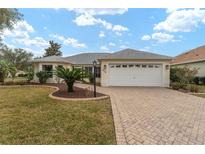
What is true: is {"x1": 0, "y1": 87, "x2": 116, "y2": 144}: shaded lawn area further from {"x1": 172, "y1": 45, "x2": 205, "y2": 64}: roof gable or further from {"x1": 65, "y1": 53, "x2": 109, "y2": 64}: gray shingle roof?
{"x1": 172, "y1": 45, "x2": 205, "y2": 64}: roof gable

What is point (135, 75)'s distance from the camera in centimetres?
1678

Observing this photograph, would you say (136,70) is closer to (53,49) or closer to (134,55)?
(134,55)

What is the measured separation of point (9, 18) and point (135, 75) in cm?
1322

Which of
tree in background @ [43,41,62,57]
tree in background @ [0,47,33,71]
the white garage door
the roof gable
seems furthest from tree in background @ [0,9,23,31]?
tree in background @ [0,47,33,71]

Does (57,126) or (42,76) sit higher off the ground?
(42,76)

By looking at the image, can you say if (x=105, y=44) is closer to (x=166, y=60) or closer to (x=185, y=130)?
(x=166, y=60)

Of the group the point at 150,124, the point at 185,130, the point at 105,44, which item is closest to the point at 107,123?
the point at 150,124

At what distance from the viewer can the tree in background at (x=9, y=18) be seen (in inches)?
587

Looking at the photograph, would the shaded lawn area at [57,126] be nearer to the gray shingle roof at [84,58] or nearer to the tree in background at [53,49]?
the gray shingle roof at [84,58]

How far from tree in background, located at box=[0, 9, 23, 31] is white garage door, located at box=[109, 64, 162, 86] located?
34.1ft

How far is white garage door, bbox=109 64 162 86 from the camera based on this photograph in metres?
16.6

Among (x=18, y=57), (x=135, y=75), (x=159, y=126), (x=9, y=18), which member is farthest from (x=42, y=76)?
(x=18, y=57)

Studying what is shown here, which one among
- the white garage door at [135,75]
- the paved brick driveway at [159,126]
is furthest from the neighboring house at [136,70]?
the paved brick driveway at [159,126]
